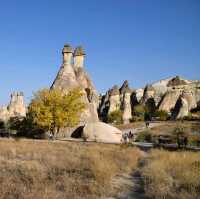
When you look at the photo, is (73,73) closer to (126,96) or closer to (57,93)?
(57,93)

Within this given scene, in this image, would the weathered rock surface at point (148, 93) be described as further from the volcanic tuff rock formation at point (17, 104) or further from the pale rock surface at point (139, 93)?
the volcanic tuff rock formation at point (17, 104)

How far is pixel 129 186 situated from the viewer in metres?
9.31

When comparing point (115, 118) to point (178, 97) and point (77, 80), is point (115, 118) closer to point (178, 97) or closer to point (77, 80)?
point (178, 97)

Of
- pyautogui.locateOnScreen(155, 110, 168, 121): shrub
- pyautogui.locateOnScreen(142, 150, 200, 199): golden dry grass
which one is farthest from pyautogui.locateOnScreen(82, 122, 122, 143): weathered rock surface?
pyautogui.locateOnScreen(155, 110, 168, 121): shrub

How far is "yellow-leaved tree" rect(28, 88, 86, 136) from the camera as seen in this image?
92.4ft

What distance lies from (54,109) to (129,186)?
19.9 metres

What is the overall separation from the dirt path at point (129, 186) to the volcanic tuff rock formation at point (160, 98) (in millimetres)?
43524

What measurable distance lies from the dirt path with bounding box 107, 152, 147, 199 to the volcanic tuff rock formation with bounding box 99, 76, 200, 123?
4352 cm

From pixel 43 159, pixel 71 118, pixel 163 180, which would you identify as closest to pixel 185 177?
pixel 163 180

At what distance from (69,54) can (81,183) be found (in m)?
29.0

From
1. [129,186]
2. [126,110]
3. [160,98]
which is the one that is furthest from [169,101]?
[129,186]

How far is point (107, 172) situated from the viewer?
35.1 feet

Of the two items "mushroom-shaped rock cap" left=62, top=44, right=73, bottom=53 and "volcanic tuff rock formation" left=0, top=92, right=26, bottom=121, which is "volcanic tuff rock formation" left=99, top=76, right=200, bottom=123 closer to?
"volcanic tuff rock formation" left=0, top=92, right=26, bottom=121

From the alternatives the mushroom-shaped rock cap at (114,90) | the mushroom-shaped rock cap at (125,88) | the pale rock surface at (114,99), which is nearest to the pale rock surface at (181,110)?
the pale rock surface at (114,99)
